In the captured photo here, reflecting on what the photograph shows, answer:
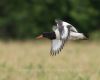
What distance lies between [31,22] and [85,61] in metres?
13.2

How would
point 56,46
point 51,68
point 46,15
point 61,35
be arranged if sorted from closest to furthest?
1. point 61,35
2. point 56,46
3. point 51,68
4. point 46,15

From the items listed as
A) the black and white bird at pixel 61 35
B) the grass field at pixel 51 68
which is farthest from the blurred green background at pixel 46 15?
the black and white bird at pixel 61 35

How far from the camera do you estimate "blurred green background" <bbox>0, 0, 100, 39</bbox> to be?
23.6 m

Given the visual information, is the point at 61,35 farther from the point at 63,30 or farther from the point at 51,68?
the point at 51,68

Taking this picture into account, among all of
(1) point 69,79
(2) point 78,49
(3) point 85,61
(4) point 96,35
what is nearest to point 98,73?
(1) point 69,79

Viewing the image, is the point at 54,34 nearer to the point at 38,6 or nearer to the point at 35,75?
the point at 35,75

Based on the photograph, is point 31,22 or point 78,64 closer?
point 78,64

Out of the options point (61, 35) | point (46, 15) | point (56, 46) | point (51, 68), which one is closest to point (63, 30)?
point (61, 35)

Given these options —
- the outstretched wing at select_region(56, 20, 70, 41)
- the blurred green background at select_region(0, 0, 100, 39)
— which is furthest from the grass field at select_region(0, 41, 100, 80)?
the blurred green background at select_region(0, 0, 100, 39)

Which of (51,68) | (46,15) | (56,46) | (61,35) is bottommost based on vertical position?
(46,15)

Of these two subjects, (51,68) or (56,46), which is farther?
(51,68)

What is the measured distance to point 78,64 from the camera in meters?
10.5

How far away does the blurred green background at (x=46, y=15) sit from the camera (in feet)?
77.4

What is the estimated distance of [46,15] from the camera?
24.2 m
